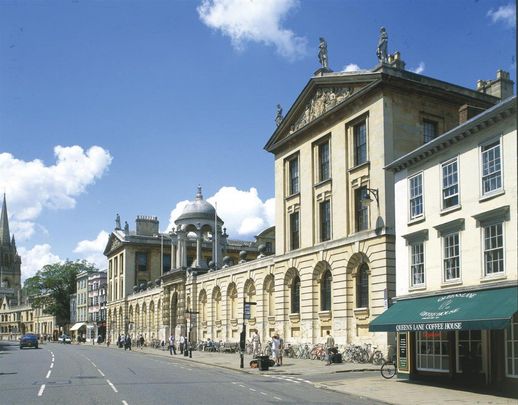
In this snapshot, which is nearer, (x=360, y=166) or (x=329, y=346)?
(x=329, y=346)

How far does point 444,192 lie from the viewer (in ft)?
77.0

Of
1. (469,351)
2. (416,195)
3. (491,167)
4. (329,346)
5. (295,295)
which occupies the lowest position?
(329,346)

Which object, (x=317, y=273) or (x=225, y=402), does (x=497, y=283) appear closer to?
(x=225, y=402)

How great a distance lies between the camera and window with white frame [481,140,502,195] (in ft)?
67.9

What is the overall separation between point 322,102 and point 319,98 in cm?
44

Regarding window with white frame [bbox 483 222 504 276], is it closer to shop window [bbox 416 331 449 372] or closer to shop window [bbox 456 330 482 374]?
shop window [bbox 456 330 482 374]

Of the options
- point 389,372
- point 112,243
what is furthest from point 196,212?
point 389,372

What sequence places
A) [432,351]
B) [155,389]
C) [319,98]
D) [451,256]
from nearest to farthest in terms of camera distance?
[155,389], [451,256], [432,351], [319,98]

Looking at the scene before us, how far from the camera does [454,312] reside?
67.8ft

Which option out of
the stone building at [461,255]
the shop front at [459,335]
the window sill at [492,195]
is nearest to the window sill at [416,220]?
the stone building at [461,255]

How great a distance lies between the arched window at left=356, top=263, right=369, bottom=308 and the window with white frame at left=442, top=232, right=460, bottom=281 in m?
11.5

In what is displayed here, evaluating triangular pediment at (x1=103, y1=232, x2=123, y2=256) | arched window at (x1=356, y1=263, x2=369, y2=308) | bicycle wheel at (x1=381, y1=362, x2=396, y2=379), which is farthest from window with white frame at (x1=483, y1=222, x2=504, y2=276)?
triangular pediment at (x1=103, y1=232, x2=123, y2=256)

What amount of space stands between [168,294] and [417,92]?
130 feet

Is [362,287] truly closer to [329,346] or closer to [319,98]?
[329,346]
